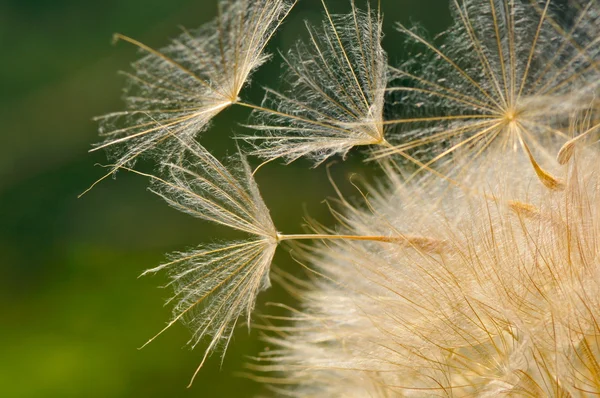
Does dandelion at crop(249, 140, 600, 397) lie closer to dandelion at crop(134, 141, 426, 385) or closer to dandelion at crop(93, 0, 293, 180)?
dandelion at crop(134, 141, 426, 385)

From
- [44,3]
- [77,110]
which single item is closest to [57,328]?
[77,110]

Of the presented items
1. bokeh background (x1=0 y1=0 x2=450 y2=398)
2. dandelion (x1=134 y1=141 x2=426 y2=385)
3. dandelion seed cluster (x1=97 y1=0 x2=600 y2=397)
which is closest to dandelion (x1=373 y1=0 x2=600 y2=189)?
dandelion seed cluster (x1=97 y1=0 x2=600 y2=397)

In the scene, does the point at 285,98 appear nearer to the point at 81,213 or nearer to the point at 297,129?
the point at 297,129

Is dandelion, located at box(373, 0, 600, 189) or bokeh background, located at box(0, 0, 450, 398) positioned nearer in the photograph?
dandelion, located at box(373, 0, 600, 189)

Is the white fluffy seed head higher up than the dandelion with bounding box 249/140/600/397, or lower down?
higher up

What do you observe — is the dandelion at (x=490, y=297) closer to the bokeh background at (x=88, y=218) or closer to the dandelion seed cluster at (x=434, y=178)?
the dandelion seed cluster at (x=434, y=178)

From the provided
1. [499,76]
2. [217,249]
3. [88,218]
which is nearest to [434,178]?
[499,76]

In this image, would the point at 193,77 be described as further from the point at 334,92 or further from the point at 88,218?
the point at 88,218
